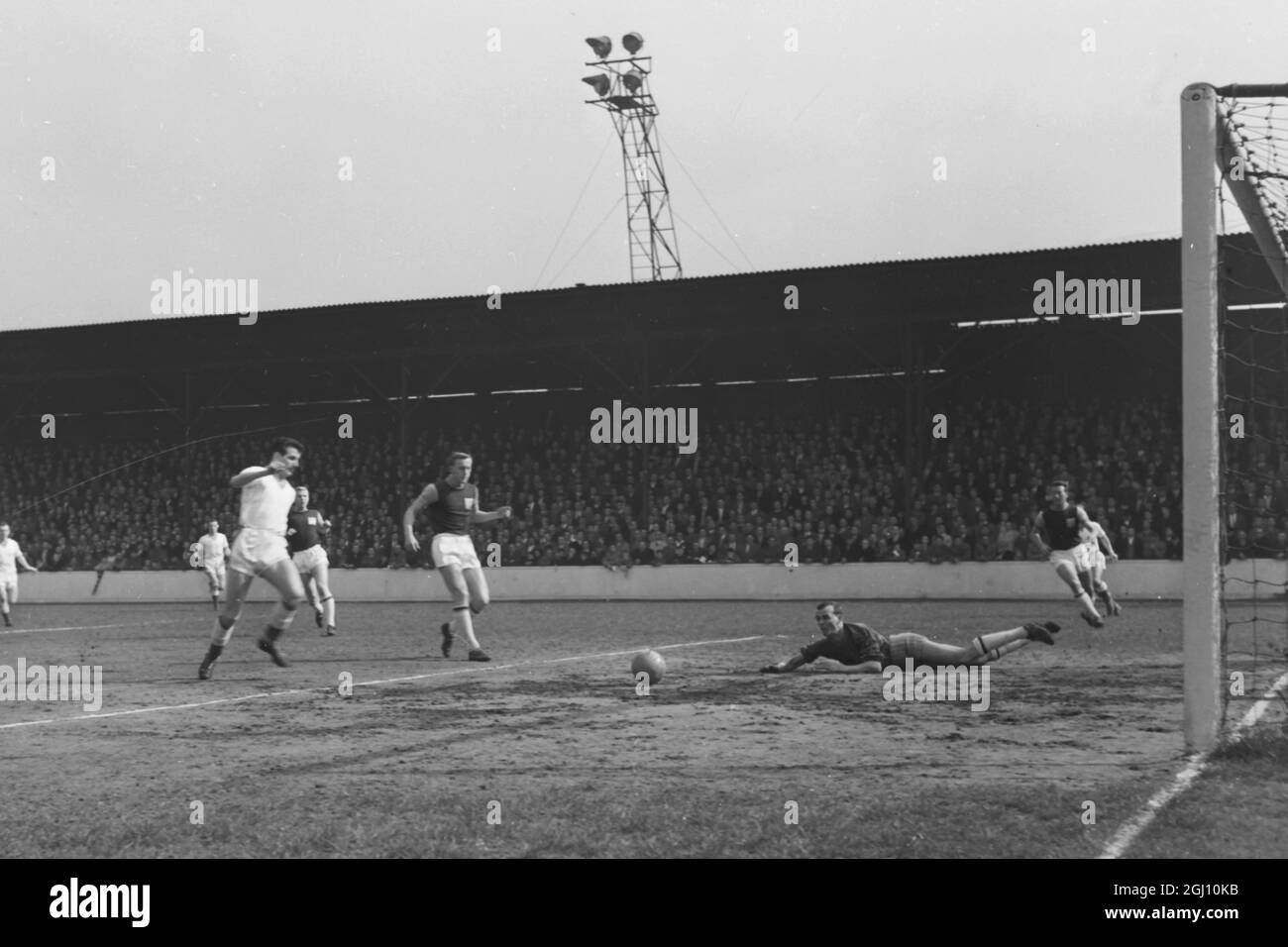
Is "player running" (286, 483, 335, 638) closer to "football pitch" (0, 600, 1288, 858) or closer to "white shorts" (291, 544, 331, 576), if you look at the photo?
"white shorts" (291, 544, 331, 576)

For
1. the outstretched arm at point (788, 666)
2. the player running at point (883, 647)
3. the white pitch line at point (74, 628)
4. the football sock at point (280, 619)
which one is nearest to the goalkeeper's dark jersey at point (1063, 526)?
the player running at point (883, 647)

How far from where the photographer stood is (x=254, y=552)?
12.5 metres

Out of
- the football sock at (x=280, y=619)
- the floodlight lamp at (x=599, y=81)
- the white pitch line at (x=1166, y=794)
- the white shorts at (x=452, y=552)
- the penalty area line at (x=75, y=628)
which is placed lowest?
the penalty area line at (x=75, y=628)

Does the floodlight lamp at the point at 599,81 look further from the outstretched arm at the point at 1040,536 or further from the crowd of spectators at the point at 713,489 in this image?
the outstretched arm at the point at 1040,536

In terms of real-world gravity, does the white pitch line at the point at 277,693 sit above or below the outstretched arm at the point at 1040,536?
below

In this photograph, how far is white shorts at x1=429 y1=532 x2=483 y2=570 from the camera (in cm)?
1442

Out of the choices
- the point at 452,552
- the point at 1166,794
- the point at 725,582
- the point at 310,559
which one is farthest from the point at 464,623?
the point at 725,582

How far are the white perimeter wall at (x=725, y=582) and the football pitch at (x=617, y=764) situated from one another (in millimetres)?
14608

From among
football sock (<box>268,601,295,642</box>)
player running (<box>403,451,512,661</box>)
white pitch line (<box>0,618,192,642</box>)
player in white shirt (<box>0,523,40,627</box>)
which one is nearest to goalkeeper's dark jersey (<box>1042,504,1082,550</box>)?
player running (<box>403,451,512,661</box>)

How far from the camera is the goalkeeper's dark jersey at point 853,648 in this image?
38.3 ft

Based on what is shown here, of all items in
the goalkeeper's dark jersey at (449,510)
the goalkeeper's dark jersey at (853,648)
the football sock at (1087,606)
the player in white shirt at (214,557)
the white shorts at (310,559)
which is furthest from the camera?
the player in white shirt at (214,557)

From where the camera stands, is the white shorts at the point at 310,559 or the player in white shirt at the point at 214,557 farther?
the player in white shirt at the point at 214,557

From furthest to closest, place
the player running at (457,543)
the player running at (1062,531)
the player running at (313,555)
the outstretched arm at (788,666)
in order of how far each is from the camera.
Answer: the player running at (313,555), the player running at (1062,531), the player running at (457,543), the outstretched arm at (788,666)
